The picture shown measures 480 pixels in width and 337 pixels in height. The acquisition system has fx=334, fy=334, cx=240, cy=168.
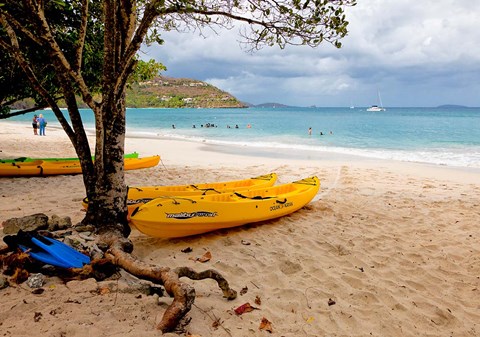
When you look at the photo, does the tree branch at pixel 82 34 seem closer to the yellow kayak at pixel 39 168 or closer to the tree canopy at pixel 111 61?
the tree canopy at pixel 111 61

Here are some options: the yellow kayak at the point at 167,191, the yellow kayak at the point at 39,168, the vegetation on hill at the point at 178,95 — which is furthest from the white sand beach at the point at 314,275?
the vegetation on hill at the point at 178,95

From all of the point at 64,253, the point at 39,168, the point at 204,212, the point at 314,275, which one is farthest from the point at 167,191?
the point at 39,168

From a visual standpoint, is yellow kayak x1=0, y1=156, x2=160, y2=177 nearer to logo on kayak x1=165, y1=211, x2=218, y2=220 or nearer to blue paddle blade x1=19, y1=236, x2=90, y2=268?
logo on kayak x1=165, y1=211, x2=218, y2=220

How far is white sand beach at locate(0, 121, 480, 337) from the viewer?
2.83 m

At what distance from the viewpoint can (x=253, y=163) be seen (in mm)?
14070

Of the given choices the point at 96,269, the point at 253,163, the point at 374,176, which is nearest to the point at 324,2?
the point at 96,269

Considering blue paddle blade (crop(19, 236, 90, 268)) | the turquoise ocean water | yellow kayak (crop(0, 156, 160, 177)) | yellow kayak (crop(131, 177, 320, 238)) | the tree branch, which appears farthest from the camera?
the turquoise ocean water

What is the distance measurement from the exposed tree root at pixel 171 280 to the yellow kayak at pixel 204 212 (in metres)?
0.95

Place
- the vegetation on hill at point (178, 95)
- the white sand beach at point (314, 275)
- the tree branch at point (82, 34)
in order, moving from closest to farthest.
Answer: the white sand beach at point (314, 275) → the tree branch at point (82, 34) → the vegetation on hill at point (178, 95)

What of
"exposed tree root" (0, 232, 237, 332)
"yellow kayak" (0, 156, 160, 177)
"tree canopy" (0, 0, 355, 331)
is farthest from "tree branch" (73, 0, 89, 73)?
"yellow kayak" (0, 156, 160, 177)

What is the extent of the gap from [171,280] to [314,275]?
2.09 meters

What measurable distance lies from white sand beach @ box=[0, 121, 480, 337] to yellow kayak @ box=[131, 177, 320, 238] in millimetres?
209

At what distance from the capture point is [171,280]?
2.93 m

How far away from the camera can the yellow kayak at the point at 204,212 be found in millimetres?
4887
